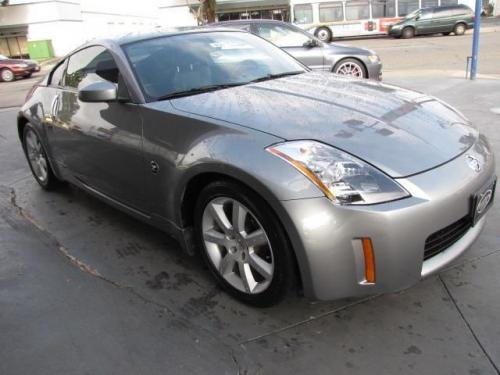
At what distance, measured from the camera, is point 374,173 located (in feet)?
7.53

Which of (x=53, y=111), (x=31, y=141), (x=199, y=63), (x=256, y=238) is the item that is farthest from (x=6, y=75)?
(x=256, y=238)

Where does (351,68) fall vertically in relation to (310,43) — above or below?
below

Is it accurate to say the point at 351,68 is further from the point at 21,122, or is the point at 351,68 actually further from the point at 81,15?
the point at 81,15

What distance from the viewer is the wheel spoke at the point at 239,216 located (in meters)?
2.56

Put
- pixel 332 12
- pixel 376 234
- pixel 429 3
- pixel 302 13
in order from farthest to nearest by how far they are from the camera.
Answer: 1. pixel 302 13
2. pixel 332 12
3. pixel 429 3
4. pixel 376 234

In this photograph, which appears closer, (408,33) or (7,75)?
(7,75)

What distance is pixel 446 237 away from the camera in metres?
2.47

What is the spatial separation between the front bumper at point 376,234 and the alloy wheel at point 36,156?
3329 millimetres

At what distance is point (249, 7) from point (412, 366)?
35452 mm

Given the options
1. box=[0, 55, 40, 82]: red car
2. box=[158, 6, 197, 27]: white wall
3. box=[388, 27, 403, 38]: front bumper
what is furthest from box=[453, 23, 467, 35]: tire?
box=[0, 55, 40, 82]: red car

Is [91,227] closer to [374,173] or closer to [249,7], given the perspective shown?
[374,173]

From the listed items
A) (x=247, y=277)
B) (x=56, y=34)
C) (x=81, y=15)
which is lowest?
(x=247, y=277)

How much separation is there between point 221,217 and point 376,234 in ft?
2.87

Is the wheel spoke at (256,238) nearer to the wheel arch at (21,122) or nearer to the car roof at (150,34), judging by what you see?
the car roof at (150,34)
